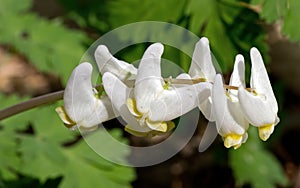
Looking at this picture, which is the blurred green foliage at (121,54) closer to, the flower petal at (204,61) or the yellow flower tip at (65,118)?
the yellow flower tip at (65,118)

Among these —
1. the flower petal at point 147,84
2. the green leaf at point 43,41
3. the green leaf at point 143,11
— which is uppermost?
the flower petal at point 147,84

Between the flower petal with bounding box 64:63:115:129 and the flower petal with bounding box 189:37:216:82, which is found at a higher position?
the flower petal with bounding box 189:37:216:82

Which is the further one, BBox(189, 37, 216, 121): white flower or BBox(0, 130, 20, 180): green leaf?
BBox(0, 130, 20, 180): green leaf

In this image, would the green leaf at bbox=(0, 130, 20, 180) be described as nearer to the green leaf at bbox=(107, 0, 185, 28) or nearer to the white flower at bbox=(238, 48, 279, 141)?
the green leaf at bbox=(107, 0, 185, 28)

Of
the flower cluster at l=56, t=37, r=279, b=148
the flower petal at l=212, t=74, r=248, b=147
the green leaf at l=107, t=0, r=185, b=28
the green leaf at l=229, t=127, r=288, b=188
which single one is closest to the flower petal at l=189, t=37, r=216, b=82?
the flower cluster at l=56, t=37, r=279, b=148

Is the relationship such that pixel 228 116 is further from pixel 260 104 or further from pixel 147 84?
pixel 147 84

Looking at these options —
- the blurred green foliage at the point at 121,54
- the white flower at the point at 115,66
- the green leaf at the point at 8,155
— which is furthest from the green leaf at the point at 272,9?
the green leaf at the point at 8,155

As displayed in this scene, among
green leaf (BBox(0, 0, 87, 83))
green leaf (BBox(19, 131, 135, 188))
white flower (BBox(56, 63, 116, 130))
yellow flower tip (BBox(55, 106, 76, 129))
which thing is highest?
white flower (BBox(56, 63, 116, 130))

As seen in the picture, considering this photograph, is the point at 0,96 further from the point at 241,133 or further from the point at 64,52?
the point at 241,133
